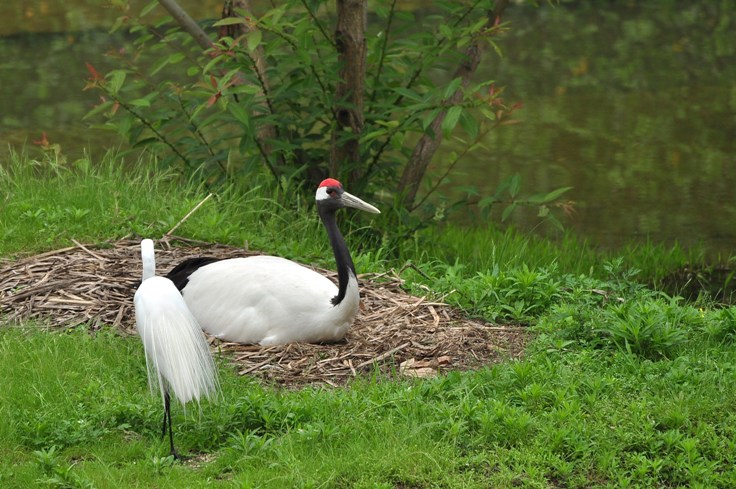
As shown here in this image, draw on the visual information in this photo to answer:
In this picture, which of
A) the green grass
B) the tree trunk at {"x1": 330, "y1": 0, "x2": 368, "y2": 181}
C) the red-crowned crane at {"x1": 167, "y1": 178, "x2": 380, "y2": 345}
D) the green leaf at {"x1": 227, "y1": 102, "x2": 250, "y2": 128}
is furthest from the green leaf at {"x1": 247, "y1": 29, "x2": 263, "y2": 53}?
the green grass

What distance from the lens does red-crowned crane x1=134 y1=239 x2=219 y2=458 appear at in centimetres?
443

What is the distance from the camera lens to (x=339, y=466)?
432cm

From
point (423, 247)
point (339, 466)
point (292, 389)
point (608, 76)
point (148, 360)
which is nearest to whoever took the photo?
point (339, 466)

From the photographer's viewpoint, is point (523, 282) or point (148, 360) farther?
point (523, 282)

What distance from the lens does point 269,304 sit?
222 inches

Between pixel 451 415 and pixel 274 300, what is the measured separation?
1363mm

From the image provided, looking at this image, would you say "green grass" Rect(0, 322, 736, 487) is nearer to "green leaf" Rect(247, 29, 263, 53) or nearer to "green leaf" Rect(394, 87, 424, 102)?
"green leaf" Rect(247, 29, 263, 53)

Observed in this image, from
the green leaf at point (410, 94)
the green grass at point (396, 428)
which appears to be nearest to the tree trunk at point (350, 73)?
the green leaf at point (410, 94)

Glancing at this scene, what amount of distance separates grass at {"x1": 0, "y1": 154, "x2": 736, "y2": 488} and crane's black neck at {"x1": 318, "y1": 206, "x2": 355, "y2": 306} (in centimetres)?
52

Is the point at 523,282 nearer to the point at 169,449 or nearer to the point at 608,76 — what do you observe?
the point at 169,449

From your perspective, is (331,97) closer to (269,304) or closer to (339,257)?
(339,257)

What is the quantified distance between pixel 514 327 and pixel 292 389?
1.37 m

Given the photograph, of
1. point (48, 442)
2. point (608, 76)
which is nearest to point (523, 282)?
point (48, 442)

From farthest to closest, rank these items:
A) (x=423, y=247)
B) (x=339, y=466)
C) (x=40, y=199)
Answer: (x=423, y=247), (x=40, y=199), (x=339, y=466)
